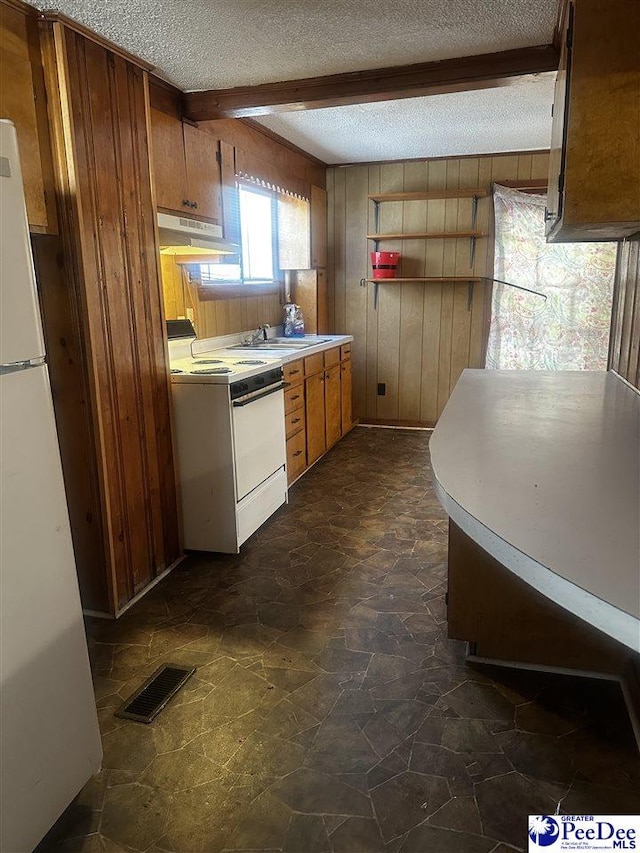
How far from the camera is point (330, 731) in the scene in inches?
73.7

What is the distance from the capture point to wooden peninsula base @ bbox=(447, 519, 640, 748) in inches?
79.7

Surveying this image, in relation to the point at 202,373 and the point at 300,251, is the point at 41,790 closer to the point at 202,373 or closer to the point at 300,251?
the point at 202,373

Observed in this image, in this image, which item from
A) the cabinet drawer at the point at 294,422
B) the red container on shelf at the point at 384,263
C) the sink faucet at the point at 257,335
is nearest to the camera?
the cabinet drawer at the point at 294,422

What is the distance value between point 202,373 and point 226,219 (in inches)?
44.6

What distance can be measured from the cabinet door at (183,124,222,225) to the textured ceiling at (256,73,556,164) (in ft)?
2.16

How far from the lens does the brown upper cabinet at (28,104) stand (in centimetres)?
196

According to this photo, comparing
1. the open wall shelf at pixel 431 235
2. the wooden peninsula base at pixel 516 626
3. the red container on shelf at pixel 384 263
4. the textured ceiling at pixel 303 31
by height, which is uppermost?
the textured ceiling at pixel 303 31

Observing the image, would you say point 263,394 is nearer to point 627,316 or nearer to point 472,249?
point 627,316

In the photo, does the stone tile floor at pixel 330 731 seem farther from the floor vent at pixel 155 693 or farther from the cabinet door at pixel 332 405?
the cabinet door at pixel 332 405

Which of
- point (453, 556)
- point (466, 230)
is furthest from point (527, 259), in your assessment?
point (453, 556)

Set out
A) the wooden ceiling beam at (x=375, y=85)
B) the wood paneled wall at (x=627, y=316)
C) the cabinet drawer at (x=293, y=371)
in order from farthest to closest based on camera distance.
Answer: the cabinet drawer at (x=293, y=371), the wooden ceiling beam at (x=375, y=85), the wood paneled wall at (x=627, y=316)

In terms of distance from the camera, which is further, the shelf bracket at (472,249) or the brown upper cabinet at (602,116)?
the shelf bracket at (472,249)

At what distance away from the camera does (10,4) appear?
1972 millimetres

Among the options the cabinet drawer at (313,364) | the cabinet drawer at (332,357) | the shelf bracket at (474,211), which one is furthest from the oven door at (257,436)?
the shelf bracket at (474,211)
